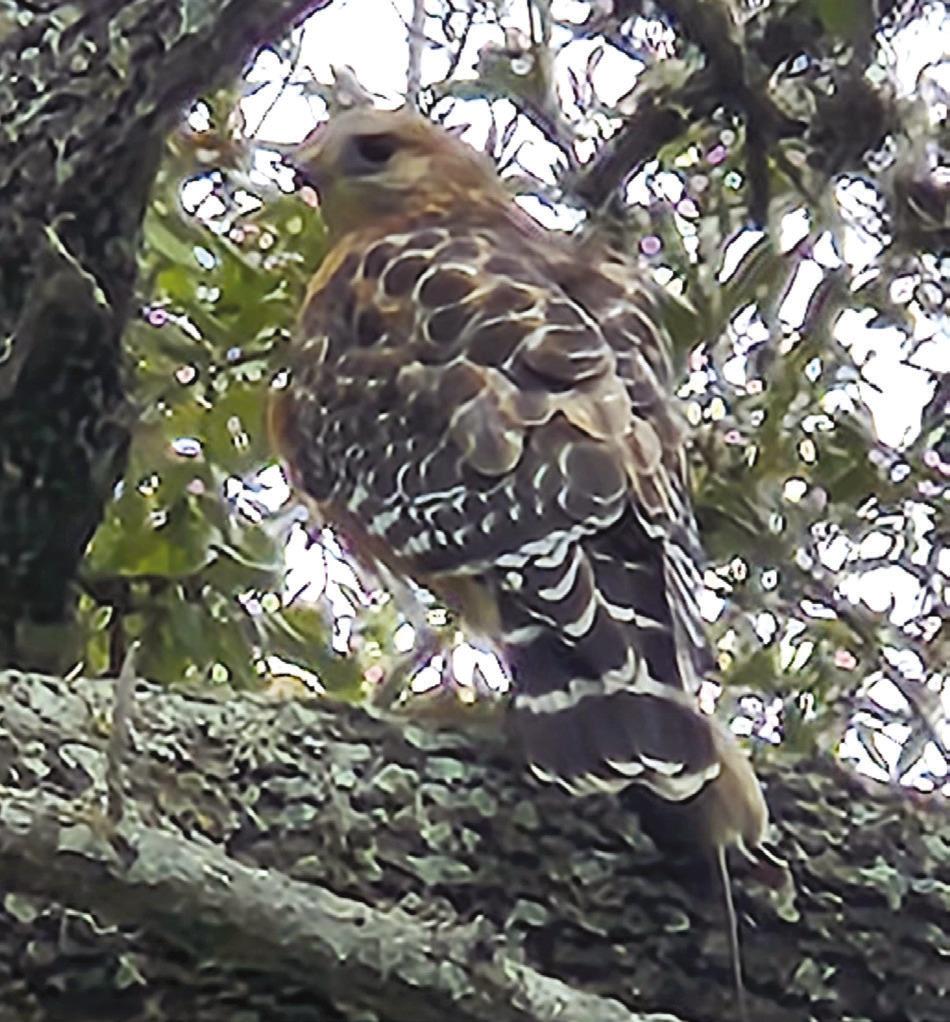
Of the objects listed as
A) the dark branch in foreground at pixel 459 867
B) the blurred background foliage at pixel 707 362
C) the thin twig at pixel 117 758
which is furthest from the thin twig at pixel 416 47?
the thin twig at pixel 117 758

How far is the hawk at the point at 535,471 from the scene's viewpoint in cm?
155

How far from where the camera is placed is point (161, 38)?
1.59 metres

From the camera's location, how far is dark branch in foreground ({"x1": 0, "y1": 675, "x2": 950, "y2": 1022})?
140 centimetres

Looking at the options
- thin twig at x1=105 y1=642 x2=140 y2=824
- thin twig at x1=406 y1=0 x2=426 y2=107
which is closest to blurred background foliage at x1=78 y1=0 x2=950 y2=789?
thin twig at x1=406 y1=0 x2=426 y2=107

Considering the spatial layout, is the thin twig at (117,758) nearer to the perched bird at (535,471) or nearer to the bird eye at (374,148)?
the perched bird at (535,471)

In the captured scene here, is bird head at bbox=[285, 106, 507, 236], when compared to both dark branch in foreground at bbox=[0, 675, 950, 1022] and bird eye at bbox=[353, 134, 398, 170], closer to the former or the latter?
bird eye at bbox=[353, 134, 398, 170]

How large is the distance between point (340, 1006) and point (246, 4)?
0.65m

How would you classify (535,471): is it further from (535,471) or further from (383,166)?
(383,166)

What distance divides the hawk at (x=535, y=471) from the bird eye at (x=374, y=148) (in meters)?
0.20

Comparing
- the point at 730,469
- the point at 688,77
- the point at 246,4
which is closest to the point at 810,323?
the point at 730,469

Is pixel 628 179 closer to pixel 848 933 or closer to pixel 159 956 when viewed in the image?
pixel 848 933

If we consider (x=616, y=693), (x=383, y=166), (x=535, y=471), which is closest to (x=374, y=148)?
(x=383, y=166)

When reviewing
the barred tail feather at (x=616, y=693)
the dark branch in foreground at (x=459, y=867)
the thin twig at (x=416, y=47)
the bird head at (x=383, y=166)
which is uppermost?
the thin twig at (x=416, y=47)

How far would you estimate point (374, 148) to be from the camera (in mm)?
2547
